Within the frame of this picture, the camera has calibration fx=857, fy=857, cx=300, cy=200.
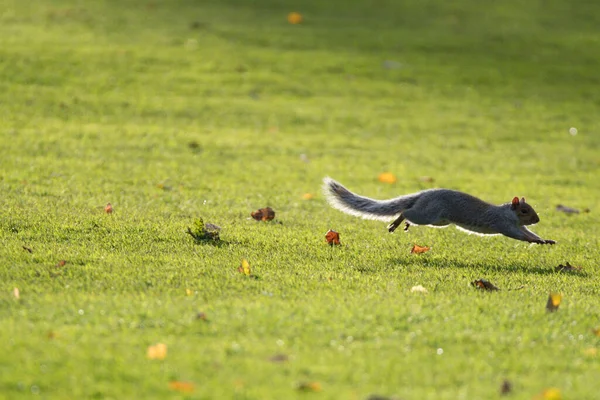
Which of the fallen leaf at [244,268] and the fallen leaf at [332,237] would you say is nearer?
the fallen leaf at [244,268]

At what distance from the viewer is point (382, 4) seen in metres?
27.4

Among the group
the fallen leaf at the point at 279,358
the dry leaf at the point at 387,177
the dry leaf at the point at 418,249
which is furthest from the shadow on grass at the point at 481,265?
the dry leaf at the point at 387,177

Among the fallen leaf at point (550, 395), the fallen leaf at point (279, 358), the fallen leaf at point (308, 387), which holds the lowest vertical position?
the fallen leaf at point (279, 358)

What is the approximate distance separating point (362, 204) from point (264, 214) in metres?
1.19

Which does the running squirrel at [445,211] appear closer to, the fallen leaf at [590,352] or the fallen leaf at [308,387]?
the fallen leaf at [590,352]

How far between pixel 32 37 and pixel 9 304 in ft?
53.4

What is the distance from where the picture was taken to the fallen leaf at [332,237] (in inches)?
316

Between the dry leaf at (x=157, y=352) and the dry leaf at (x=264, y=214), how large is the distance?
4.45m

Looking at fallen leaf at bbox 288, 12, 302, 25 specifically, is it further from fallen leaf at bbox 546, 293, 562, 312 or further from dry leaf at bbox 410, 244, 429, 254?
fallen leaf at bbox 546, 293, 562, 312

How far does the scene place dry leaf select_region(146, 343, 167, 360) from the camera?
4619 mm

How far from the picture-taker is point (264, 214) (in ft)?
30.1

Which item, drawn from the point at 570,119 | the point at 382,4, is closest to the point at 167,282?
the point at 570,119

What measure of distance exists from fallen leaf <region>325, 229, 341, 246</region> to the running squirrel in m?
0.57

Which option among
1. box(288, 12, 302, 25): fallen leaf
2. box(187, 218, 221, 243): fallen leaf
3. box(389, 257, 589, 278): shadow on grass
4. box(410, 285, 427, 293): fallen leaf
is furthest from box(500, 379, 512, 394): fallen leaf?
box(288, 12, 302, 25): fallen leaf
